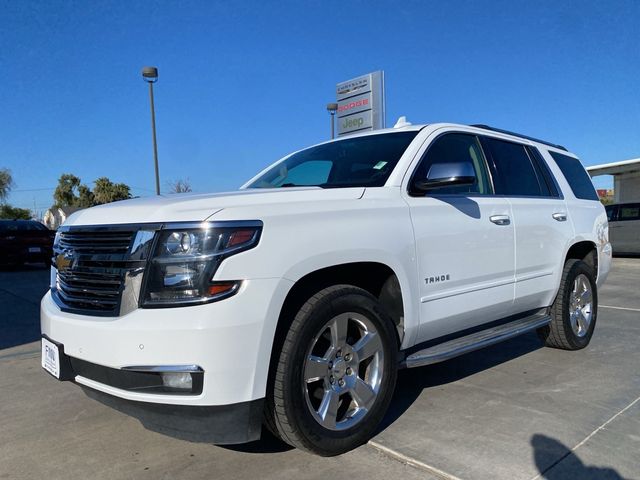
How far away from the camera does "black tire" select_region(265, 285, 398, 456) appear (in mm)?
2438

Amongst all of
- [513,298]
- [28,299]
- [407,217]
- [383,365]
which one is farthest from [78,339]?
[28,299]

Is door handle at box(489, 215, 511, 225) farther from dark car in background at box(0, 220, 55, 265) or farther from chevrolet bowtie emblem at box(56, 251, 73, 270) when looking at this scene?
dark car in background at box(0, 220, 55, 265)

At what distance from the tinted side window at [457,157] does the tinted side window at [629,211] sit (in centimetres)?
1403

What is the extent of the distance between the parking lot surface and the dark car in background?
442 inches

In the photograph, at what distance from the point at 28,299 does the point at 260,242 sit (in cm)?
783

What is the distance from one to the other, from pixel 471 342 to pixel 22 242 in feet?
47.2

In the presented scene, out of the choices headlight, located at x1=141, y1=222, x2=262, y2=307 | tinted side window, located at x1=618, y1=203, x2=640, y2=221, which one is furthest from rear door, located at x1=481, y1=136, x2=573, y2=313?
tinted side window, located at x1=618, y1=203, x2=640, y2=221

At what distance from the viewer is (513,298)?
155 inches

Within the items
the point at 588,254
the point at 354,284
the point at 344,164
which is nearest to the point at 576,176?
the point at 588,254

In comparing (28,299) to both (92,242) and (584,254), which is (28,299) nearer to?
(92,242)

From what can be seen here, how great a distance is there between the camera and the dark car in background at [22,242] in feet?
46.5

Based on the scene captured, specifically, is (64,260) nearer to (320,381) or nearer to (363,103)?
(320,381)

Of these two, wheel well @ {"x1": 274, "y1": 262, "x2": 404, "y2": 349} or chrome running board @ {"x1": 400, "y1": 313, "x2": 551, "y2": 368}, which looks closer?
wheel well @ {"x1": 274, "y1": 262, "x2": 404, "y2": 349}

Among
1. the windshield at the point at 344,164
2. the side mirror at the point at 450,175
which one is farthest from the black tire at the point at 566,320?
the windshield at the point at 344,164
